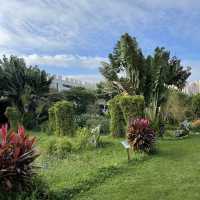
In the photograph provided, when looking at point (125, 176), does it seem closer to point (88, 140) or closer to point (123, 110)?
point (88, 140)

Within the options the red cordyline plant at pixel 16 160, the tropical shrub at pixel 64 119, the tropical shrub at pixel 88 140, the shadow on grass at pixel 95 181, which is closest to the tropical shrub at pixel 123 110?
the tropical shrub at pixel 64 119

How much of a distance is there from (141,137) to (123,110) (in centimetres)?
469

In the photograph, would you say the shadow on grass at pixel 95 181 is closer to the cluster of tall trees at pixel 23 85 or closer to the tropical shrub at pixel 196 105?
the tropical shrub at pixel 196 105

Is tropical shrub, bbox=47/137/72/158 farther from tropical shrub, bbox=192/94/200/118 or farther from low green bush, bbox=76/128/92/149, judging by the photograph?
tropical shrub, bbox=192/94/200/118

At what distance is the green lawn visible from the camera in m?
7.60

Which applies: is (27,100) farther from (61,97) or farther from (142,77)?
(142,77)

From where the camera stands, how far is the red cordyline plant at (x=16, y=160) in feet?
22.2

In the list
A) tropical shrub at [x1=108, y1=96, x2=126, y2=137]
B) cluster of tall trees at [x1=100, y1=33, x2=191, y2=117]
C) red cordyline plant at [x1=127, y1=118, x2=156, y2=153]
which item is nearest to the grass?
red cordyline plant at [x1=127, y1=118, x2=156, y2=153]

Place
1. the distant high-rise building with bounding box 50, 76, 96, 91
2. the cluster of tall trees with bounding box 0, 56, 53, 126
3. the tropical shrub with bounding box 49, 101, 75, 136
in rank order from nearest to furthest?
the tropical shrub with bounding box 49, 101, 75, 136 < the cluster of tall trees with bounding box 0, 56, 53, 126 < the distant high-rise building with bounding box 50, 76, 96, 91

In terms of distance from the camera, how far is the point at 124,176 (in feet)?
30.6

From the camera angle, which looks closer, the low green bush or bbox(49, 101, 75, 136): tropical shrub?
the low green bush

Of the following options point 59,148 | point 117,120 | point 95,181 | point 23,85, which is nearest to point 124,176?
point 95,181

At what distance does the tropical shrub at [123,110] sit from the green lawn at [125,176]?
408 cm

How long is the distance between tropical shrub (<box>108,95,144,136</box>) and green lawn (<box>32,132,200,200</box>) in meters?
4.08
